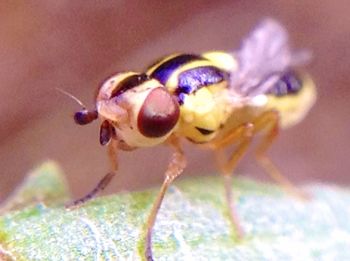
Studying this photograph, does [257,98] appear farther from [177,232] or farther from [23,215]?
[23,215]

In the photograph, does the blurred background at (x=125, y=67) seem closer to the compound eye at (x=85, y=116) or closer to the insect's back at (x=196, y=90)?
the insect's back at (x=196, y=90)

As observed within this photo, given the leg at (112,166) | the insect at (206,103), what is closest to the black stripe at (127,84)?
the insect at (206,103)

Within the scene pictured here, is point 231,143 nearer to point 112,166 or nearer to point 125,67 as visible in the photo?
point 112,166

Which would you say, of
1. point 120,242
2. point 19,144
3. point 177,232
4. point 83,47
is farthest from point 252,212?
point 83,47

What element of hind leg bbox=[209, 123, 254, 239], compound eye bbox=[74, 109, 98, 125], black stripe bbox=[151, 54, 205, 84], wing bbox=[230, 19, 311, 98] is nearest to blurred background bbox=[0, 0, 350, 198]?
wing bbox=[230, 19, 311, 98]

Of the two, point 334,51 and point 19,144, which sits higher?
point 334,51
